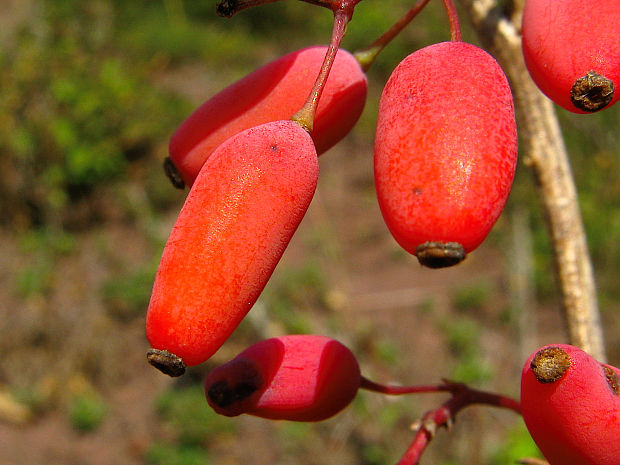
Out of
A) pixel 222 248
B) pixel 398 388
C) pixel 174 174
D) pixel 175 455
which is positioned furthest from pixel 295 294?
pixel 222 248

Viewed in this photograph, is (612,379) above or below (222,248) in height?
below

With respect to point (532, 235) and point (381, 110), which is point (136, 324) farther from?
point (381, 110)

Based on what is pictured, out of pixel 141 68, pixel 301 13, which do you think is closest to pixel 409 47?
pixel 301 13

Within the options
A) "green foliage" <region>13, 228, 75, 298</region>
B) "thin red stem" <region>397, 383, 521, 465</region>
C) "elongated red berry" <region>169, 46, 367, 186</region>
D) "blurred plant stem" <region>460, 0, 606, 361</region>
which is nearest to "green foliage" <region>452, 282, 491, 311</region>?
"green foliage" <region>13, 228, 75, 298</region>

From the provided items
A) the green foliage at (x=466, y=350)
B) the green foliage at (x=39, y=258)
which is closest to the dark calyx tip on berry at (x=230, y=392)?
the green foliage at (x=466, y=350)

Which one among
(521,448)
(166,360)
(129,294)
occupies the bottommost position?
(129,294)

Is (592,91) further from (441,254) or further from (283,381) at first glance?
(283,381)
